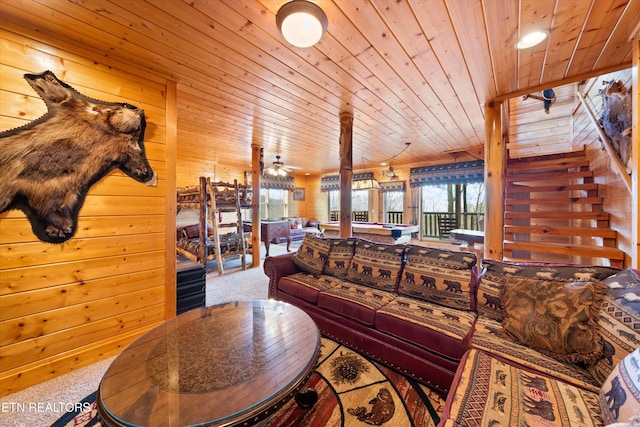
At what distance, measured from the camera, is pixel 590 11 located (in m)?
1.46

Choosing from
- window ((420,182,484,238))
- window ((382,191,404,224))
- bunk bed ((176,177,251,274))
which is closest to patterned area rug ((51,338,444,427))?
bunk bed ((176,177,251,274))

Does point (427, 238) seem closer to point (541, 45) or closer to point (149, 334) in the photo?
point (541, 45)

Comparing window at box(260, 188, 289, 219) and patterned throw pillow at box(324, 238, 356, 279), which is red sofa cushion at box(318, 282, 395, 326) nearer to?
patterned throw pillow at box(324, 238, 356, 279)

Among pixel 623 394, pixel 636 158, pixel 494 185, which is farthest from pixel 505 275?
pixel 494 185

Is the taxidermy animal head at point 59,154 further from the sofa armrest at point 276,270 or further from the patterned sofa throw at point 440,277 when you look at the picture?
the patterned sofa throw at point 440,277

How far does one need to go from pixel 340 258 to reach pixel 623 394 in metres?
1.95

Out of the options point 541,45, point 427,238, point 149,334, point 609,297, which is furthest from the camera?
point 427,238

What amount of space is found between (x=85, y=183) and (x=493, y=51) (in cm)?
337

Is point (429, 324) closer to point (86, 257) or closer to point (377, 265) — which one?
point (377, 265)

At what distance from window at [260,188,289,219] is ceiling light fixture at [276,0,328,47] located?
6430mm

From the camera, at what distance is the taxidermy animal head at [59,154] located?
1557 mm

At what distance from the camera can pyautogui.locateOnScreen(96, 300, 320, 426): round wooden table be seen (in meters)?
0.88

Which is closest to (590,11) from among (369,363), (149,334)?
(369,363)

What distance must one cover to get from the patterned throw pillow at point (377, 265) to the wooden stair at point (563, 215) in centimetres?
174
